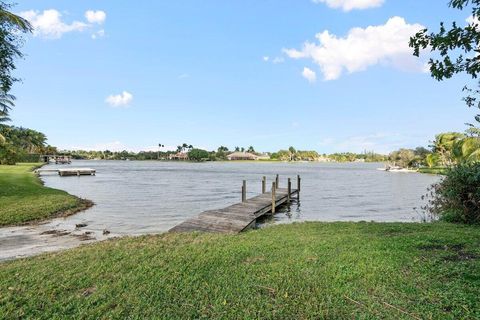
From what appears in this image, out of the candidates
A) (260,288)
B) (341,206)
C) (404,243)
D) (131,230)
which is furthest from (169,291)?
(341,206)

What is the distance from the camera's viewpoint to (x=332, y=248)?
313 inches

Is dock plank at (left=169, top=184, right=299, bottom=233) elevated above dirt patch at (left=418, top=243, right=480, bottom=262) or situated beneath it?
situated beneath

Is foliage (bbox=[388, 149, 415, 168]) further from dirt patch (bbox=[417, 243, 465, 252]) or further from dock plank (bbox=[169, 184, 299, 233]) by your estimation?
dirt patch (bbox=[417, 243, 465, 252])

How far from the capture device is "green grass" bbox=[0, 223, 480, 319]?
15.8 ft

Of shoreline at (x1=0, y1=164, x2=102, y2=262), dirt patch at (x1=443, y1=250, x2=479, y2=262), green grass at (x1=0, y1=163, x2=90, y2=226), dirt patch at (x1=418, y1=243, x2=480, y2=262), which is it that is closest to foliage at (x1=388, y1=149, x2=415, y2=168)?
green grass at (x1=0, y1=163, x2=90, y2=226)

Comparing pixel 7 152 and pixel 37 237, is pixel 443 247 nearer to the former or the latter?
pixel 37 237

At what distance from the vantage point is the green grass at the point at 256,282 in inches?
190

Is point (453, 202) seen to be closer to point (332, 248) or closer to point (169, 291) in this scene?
point (332, 248)

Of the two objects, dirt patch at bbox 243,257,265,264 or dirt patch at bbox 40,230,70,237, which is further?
dirt patch at bbox 40,230,70,237

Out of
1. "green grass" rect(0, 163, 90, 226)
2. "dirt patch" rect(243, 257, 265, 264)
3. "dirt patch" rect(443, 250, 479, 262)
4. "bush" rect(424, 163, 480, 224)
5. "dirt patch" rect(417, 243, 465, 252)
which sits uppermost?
"bush" rect(424, 163, 480, 224)

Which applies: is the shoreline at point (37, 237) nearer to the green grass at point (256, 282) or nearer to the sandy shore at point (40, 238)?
the sandy shore at point (40, 238)

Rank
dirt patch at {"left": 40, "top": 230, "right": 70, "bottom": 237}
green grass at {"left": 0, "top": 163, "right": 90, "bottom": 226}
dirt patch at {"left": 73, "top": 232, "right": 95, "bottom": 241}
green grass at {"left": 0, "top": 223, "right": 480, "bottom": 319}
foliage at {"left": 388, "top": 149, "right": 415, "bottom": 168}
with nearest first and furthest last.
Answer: green grass at {"left": 0, "top": 223, "right": 480, "bottom": 319} → dirt patch at {"left": 73, "top": 232, "right": 95, "bottom": 241} → dirt patch at {"left": 40, "top": 230, "right": 70, "bottom": 237} → green grass at {"left": 0, "top": 163, "right": 90, "bottom": 226} → foliage at {"left": 388, "top": 149, "right": 415, "bottom": 168}

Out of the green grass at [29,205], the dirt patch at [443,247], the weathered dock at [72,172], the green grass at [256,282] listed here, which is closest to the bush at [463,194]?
the green grass at [256,282]

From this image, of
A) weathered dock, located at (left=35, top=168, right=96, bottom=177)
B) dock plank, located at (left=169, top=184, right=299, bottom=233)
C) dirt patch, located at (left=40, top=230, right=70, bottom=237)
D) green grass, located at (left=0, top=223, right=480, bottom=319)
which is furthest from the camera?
weathered dock, located at (left=35, top=168, right=96, bottom=177)
